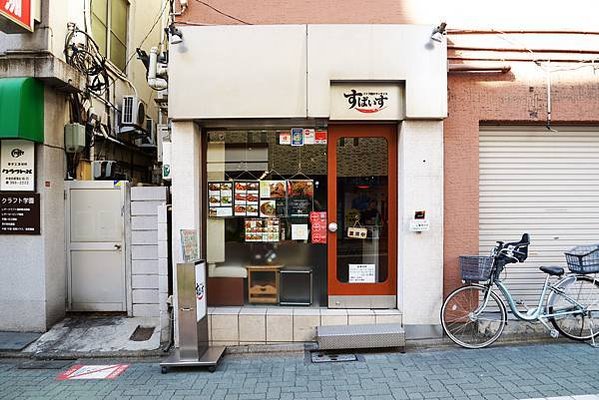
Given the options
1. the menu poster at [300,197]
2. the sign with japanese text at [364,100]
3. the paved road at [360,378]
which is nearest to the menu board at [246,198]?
the menu poster at [300,197]

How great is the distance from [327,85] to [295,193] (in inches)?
62.1

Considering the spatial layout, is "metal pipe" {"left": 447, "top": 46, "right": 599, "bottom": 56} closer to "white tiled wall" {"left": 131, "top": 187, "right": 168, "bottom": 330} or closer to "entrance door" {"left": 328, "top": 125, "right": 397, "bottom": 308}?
"entrance door" {"left": 328, "top": 125, "right": 397, "bottom": 308}

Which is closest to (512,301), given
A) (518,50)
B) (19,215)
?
(518,50)

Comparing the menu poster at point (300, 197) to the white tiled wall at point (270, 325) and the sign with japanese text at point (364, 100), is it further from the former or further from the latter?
the white tiled wall at point (270, 325)

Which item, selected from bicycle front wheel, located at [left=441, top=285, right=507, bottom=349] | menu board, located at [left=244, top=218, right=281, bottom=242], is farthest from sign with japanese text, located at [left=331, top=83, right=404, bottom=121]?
bicycle front wheel, located at [left=441, top=285, right=507, bottom=349]

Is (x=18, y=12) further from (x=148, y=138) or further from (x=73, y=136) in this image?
(x=148, y=138)

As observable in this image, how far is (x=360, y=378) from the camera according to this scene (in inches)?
184

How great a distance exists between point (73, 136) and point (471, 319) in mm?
6506

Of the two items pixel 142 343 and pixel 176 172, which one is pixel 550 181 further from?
pixel 142 343

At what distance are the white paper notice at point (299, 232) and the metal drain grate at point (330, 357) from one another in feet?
5.16

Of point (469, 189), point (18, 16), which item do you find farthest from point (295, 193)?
point (18, 16)

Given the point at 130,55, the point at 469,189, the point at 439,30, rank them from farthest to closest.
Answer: the point at 130,55 < the point at 469,189 < the point at 439,30

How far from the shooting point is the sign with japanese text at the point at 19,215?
20.6 ft

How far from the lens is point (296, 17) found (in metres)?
5.77
